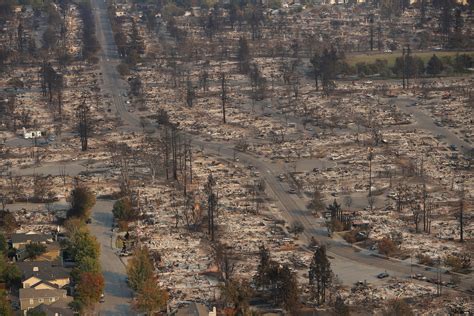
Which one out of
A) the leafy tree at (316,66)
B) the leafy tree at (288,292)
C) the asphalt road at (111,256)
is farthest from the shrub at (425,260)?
the leafy tree at (316,66)

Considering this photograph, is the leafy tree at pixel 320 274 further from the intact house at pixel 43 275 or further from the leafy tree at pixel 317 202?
the leafy tree at pixel 317 202

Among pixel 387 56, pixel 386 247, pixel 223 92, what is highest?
pixel 387 56

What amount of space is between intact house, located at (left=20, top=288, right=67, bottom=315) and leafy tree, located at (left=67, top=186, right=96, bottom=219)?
19.1 ft

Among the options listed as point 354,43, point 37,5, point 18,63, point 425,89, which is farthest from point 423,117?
point 37,5

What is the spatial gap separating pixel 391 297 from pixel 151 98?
25.0 meters

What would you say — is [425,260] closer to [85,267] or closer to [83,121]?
[85,267]

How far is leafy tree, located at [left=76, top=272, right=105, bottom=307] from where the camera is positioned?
2175 cm

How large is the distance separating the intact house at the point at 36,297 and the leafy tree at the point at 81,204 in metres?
5.83

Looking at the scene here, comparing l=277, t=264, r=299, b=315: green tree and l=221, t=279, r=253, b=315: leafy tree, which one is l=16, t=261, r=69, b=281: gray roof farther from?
l=277, t=264, r=299, b=315: green tree

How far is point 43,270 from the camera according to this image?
77.3ft

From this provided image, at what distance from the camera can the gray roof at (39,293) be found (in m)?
22.2

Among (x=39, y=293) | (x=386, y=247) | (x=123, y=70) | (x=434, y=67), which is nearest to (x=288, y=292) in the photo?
(x=386, y=247)

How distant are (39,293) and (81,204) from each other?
6287 millimetres

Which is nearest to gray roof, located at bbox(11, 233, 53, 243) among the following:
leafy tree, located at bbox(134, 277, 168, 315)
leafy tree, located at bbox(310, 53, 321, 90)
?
leafy tree, located at bbox(134, 277, 168, 315)
